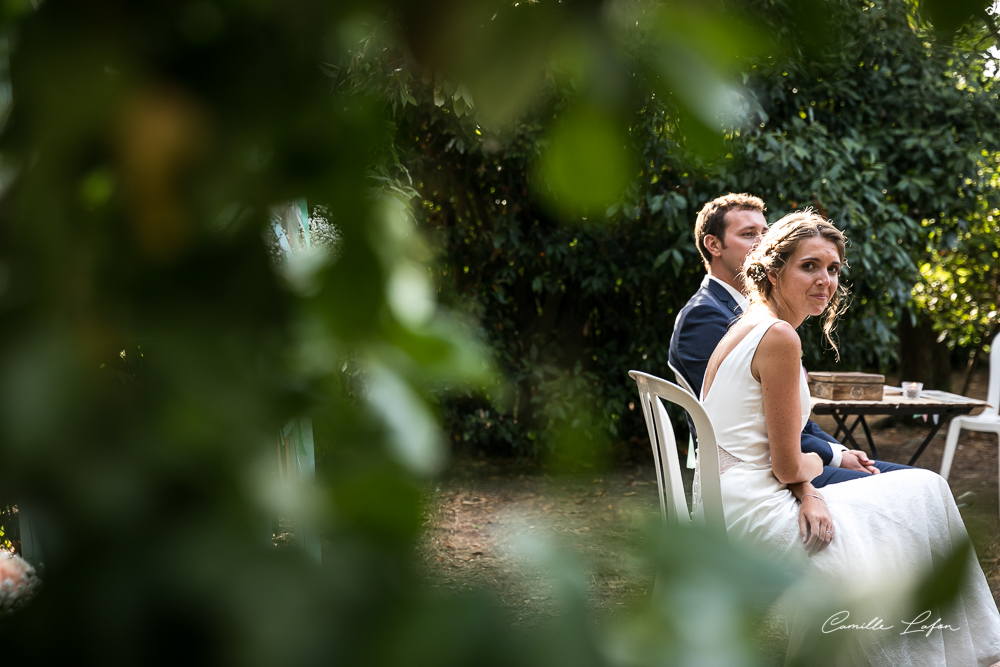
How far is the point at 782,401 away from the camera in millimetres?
2426

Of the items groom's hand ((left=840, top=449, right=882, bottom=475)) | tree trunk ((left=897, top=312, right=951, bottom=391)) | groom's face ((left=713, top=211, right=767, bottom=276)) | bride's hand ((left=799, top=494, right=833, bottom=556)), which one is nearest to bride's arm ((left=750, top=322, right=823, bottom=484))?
bride's hand ((left=799, top=494, right=833, bottom=556))

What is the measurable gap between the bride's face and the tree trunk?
17.7 feet

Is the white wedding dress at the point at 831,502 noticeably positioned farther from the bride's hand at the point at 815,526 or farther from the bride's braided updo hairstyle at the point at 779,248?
the bride's braided updo hairstyle at the point at 779,248

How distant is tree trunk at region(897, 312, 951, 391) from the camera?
7.51m

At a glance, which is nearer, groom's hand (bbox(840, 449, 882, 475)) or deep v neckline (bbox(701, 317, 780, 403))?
deep v neckline (bbox(701, 317, 780, 403))

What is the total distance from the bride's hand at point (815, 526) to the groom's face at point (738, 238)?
4.32 ft

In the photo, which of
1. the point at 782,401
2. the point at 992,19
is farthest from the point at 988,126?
the point at 992,19

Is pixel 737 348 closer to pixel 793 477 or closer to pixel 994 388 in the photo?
pixel 793 477

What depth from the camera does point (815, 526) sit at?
92.4 inches

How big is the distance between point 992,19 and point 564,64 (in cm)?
15

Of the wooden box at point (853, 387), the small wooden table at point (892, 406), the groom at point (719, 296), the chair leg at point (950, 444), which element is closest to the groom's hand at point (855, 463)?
the groom at point (719, 296)

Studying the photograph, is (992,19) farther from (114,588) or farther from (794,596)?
(114,588)

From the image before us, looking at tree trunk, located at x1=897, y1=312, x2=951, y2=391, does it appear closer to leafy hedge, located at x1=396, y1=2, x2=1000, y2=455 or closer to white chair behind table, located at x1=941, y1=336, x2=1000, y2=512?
leafy hedge, located at x1=396, y1=2, x2=1000, y2=455
